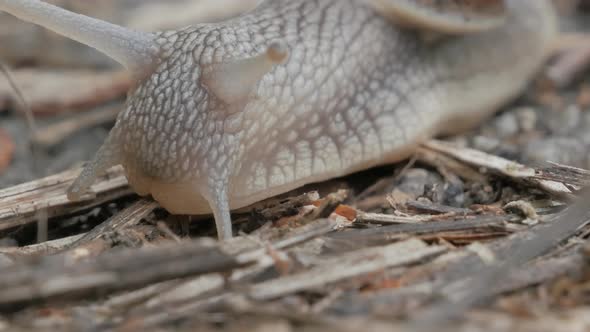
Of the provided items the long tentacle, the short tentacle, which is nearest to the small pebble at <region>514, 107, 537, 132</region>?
the short tentacle

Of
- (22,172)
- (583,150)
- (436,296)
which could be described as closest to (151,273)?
(436,296)

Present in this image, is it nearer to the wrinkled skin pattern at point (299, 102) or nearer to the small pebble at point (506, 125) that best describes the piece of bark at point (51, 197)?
the wrinkled skin pattern at point (299, 102)

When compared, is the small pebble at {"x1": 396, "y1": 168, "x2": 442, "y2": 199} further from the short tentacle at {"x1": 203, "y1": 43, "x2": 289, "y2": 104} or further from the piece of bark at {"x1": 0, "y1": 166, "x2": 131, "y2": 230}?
the piece of bark at {"x1": 0, "y1": 166, "x2": 131, "y2": 230}

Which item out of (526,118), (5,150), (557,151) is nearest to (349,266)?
(557,151)

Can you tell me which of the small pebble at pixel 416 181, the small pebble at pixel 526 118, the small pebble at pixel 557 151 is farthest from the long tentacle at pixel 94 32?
the small pebble at pixel 526 118

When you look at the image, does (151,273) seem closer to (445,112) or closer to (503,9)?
(445,112)

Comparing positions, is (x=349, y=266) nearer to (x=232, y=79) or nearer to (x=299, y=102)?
(x=232, y=79)

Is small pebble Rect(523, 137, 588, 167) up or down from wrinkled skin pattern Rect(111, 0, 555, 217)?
down
